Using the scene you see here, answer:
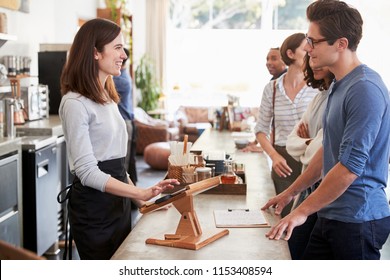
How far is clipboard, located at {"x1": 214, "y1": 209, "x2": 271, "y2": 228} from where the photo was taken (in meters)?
2.29

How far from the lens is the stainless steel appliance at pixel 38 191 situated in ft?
13.4

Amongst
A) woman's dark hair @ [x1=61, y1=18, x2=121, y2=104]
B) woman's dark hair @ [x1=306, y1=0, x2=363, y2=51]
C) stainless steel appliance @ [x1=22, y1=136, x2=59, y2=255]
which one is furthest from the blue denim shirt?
stainless steel appliance @ [x1=22, y1=136, x2=59, y2=255]

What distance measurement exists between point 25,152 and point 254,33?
8.29m

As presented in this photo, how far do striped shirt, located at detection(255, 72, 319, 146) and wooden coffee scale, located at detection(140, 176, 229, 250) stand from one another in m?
1.42

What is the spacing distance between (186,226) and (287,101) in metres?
1.54

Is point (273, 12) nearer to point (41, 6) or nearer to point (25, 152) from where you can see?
point (41, 6)

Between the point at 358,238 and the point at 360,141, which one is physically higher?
the point at 360,141

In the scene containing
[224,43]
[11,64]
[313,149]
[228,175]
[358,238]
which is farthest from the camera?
[224,43]

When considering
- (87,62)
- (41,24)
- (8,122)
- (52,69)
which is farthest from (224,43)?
(87,62)

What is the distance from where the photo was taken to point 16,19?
535cm

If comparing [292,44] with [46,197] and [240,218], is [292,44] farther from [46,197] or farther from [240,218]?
[46,197]

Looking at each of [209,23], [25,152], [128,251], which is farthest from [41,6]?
[209,23]

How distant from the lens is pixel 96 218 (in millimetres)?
2383

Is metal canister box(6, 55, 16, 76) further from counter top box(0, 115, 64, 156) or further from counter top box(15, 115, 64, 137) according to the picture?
counter top box(15, 115, 64, 137)
